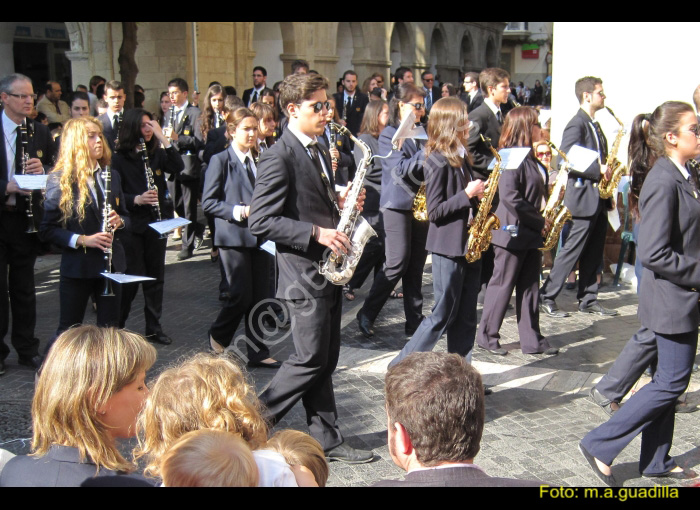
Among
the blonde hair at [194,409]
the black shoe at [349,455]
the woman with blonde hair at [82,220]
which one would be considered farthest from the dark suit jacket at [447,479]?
the woman with blonde hair at [82,220]

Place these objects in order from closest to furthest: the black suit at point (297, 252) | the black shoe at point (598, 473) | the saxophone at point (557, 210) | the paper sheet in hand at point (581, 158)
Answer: the black shoe at point (598, 473) → the black suit at point (297, 252) → the saxophone at point (557, 210) → the paper sheet in hand at point (581, 158)

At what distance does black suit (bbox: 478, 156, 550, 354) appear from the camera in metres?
6.34

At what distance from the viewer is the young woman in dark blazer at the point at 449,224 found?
5.39 m

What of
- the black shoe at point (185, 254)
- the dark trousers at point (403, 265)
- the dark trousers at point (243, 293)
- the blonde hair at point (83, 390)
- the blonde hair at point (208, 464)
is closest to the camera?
the blonde hair at point (208, 464)

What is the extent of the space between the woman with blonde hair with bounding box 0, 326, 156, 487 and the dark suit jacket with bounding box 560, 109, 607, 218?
6.04 m

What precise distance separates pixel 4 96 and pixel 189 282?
11.6 feet

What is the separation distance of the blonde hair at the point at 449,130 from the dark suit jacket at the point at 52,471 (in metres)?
3.59

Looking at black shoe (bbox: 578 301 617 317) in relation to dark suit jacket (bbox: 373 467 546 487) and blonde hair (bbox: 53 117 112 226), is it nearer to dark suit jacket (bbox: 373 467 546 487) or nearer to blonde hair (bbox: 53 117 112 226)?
blonde hair (bbox: 53 117 112 226)

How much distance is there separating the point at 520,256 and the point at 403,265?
3.51ft

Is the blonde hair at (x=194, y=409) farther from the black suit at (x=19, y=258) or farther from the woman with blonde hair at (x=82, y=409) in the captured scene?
the black suit at (x=19, y=258)

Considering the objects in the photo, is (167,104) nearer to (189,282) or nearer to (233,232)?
(189,282)

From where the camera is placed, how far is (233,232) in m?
6.21

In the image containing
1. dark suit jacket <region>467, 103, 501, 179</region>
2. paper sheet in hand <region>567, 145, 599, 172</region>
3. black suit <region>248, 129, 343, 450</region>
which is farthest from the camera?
dark suit jacket <region>467, 103, 501, 179</region>

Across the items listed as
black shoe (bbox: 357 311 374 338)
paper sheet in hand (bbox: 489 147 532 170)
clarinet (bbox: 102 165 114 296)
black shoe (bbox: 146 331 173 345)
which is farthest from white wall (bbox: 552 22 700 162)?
clarinet (bbox: 102 165 114 296)
